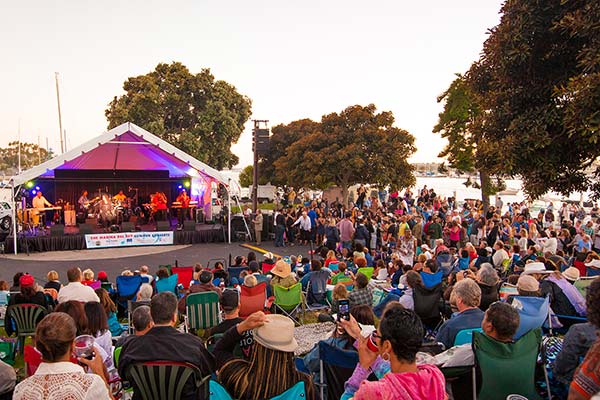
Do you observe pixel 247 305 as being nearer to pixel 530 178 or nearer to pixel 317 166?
pixel 530 178

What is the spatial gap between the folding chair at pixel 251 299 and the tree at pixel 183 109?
87.5ft

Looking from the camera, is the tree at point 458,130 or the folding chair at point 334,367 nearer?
the folding chair at point 334,367

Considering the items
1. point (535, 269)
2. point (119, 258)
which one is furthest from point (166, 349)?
point (119, 258)

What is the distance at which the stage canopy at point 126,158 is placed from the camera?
15555 mm

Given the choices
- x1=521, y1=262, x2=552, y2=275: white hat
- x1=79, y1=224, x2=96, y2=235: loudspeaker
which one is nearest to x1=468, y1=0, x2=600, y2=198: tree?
x1=521, y1=262, x2=552, y2=275: white hat

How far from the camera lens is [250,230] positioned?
19.3 m

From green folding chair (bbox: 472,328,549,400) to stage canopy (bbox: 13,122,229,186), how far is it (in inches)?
566

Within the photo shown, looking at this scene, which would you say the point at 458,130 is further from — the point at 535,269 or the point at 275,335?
the point at 275,335

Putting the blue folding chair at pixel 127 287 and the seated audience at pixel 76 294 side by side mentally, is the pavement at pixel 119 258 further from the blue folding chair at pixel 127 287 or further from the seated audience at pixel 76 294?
the seated audience at pixel 76 294

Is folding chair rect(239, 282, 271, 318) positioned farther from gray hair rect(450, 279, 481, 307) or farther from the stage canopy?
the stage canopy

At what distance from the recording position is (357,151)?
24.9 m

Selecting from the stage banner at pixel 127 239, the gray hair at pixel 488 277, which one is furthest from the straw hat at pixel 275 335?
the stage banner at pixel 127 239

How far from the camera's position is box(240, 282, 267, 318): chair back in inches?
230

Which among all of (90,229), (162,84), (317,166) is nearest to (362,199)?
(317,166)
